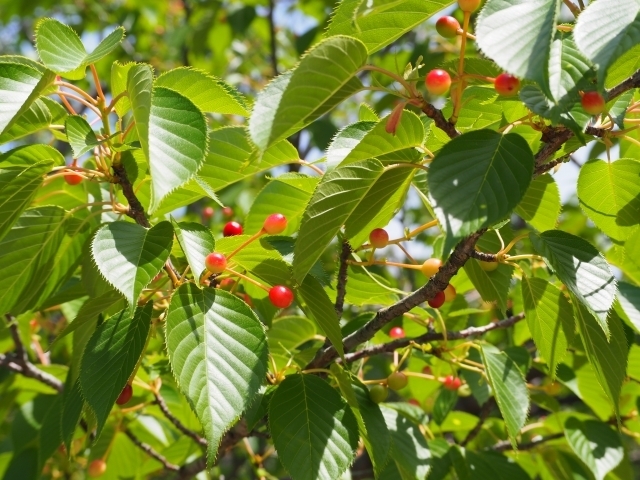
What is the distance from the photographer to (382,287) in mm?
1712

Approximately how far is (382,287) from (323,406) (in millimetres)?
370

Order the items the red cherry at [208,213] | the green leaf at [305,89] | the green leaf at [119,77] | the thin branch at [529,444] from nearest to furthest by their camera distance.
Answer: the green leaf at [305,89] → the green leaf at [119,77] → the thin branch at [529,444] → the red cherry at [208,213]

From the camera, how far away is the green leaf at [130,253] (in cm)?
120

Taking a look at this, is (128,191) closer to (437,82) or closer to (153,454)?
(437,82)

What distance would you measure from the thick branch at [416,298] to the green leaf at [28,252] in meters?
0.63

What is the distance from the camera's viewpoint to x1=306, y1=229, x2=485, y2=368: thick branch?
4.27ft

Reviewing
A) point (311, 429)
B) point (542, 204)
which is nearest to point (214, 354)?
point (311, 429)

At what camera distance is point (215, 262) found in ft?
4.42

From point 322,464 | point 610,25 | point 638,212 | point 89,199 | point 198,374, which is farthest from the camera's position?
point 89,199

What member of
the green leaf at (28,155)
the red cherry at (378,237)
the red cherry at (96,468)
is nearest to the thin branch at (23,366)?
the red cherry at (96,468)

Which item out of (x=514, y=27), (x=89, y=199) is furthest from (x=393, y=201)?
(x=89, y=199)

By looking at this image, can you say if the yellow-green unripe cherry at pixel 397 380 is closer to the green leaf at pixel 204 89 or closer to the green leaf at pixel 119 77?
the green leaf at pixel 204 89

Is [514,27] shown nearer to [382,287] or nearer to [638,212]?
[638,212]

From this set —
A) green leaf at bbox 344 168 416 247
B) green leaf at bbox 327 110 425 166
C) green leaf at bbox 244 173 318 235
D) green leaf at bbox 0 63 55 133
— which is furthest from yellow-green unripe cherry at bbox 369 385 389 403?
green leaf at bbox 0 63 55 133
